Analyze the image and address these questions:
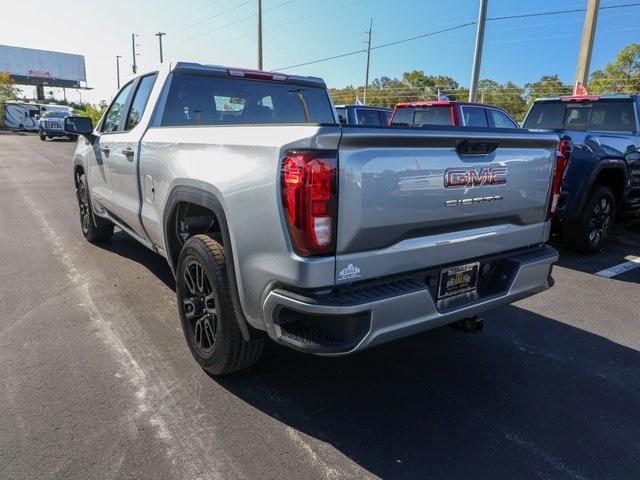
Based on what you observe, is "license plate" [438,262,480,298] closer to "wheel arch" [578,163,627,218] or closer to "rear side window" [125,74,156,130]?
"rear side window" [125,74,156,130]

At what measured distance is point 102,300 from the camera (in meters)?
4.39

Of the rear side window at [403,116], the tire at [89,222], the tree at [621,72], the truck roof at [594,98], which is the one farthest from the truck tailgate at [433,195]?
the tree at [621,72]

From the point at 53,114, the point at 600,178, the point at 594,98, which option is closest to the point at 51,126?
the point at 53,114

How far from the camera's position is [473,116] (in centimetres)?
986

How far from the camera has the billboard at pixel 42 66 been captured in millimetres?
68688

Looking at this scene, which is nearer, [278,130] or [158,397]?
[278,130]

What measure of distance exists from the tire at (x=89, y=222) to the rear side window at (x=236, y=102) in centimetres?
240

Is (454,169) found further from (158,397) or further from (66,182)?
(66,182)

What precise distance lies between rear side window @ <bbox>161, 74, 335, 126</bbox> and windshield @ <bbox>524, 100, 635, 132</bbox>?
16.3 ft

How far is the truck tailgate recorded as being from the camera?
2258 millimetres

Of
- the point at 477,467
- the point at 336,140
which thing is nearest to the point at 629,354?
the point at 477,467

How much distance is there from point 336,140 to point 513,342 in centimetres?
246

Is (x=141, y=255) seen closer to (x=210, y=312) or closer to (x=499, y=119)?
(x=210, y=312)

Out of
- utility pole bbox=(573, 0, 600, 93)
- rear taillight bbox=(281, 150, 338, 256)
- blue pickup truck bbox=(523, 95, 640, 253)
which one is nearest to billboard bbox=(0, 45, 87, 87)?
utility pole bbox=(573, 0, 600, 93)
